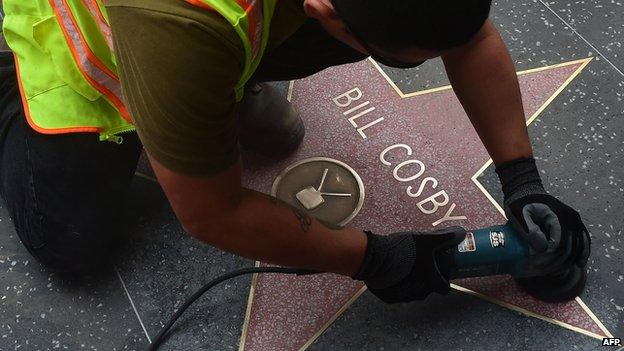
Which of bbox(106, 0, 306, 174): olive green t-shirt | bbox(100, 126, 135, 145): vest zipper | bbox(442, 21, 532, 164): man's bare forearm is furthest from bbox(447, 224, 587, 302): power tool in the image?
bbox(100, 126, 135, 145): vest zipper

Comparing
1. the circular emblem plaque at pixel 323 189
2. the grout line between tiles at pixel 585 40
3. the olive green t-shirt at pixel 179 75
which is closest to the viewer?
the olive green t-shirt at pixel 179 75

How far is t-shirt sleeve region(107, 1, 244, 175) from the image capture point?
0.72 m

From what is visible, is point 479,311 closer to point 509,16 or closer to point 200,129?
point 200,129

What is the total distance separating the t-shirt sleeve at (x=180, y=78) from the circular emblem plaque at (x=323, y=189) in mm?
512

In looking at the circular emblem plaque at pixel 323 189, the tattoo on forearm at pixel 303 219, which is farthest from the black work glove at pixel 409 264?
the circular emblem plaque at pixel 323 189

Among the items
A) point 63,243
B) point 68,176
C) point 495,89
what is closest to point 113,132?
point 68,176

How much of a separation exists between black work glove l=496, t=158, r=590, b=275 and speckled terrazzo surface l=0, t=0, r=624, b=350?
125 millimetres

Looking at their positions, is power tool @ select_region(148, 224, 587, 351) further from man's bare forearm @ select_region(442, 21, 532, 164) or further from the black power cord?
man's bare forearm @ select_region(442, 21, 532, 164)

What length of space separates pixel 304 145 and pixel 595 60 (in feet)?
2.35

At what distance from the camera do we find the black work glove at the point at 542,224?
104 centimetres

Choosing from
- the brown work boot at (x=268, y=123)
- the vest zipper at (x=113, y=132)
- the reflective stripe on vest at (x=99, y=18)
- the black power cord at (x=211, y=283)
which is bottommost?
the black power cord at (x=211, y=283)

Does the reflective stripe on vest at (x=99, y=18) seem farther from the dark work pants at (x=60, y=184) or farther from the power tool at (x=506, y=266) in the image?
the power tool at (x=506, y=266)

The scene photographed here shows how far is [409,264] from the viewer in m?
1.04

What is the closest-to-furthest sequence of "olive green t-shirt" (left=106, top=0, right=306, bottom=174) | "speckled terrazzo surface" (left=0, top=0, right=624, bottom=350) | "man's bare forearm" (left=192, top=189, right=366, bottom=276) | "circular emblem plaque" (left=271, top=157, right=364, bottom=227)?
"olive green t-shirt" (left=106, top=0, right=306, bottom=174) < "man's bare forearm" (left=192, top=189, right=366, bottom=276) < "speckled terrazzo surface" (left=0, top=0, right=624, bottom=350) < "circular emblem plaque" (left=271, top=157, right=364, bottom=227)
